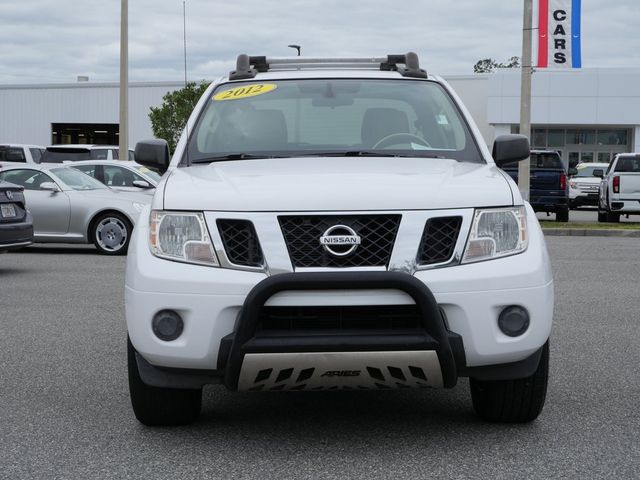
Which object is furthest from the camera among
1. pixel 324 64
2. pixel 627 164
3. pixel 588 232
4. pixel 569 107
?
pixel 569 107

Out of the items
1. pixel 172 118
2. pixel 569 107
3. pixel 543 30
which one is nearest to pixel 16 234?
pixel 543 30

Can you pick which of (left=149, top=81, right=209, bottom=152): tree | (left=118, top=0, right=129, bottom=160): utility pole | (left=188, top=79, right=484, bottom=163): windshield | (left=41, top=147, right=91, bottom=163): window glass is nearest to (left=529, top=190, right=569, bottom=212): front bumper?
(left=118, top=0, right=129, bottom=160): utility pole

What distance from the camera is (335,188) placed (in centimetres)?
457

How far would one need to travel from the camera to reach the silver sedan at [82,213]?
15.9 metres

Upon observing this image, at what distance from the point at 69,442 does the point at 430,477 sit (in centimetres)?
170

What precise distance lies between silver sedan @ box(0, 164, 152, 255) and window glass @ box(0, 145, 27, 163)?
11969 millimetres

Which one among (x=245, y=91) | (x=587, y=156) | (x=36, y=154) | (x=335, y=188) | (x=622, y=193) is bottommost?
(x=622, y=193)

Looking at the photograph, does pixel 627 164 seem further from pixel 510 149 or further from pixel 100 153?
pixel 510 149

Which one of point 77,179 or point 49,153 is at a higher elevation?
point 49,153

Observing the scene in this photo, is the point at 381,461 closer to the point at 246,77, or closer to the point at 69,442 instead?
the point at 69,442

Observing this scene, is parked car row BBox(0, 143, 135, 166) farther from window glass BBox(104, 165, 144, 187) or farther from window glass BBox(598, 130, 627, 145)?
window glass BBox(598, 130, 627, 145)

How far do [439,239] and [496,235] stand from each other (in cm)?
27

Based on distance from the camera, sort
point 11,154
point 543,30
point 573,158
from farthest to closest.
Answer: point 573,158, point 11,154, point 543,30

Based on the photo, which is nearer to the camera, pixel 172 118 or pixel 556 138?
pixel 172 118
